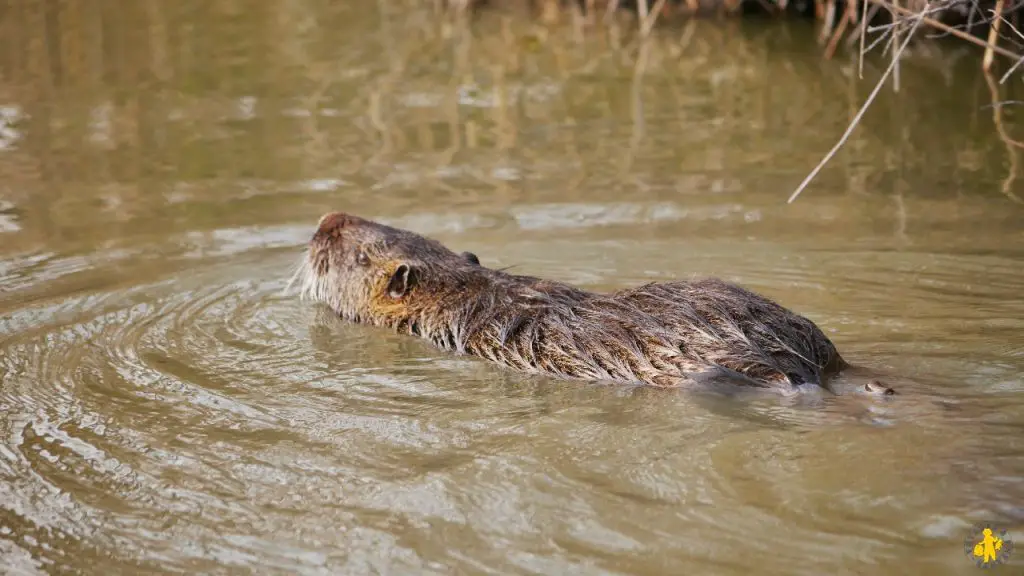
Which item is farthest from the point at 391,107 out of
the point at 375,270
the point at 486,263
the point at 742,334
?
the point at 742,334

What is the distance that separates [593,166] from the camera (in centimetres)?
787

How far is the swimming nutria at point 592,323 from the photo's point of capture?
4391mm

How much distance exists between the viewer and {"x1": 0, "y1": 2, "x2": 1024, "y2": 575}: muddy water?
11.4 feet

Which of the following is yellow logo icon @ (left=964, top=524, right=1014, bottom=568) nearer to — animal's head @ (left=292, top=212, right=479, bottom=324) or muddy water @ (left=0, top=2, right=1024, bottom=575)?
muddy water @ (left=0, top=2, right=1024, bottom=575)

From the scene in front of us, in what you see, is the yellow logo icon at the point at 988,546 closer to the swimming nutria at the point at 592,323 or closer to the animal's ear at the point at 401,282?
the swimming nutria at the point at 592,323

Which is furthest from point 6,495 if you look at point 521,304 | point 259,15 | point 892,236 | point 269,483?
point 259,15

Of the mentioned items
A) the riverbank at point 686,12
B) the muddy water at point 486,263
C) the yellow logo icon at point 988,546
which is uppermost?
the riverbank at point 686,12

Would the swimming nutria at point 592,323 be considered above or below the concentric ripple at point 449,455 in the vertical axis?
above

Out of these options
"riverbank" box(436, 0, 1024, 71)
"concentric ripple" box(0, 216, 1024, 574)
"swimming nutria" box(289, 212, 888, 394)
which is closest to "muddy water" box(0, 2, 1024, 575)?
"concentric ripple" box(0, 216, 1024, 574)

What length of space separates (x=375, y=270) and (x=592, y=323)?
4.41ft

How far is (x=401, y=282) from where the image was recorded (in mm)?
5438

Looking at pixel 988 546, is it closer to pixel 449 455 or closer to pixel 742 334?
pixel 742 334

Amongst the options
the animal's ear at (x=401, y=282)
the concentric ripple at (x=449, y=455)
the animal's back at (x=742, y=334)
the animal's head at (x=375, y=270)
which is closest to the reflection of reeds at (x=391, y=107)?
the animal's head at (x=375, y=270)

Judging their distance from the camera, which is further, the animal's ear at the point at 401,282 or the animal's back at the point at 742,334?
the animal's ear at the point at 401,282
